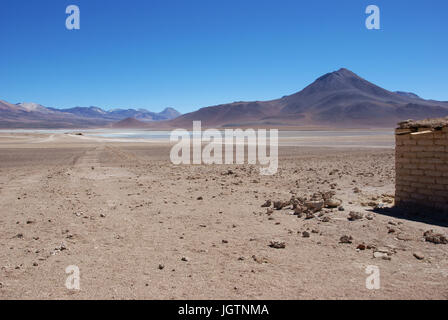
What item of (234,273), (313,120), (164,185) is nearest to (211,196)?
(164,185)

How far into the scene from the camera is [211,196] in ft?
34.0

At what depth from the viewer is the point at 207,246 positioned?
610 cm

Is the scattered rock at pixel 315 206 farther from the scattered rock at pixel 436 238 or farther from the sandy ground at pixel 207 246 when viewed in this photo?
the scattered rock at pixel 436 238

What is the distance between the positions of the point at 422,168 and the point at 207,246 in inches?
180

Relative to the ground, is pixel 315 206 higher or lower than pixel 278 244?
higher

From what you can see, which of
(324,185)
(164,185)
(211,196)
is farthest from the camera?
(164,185)

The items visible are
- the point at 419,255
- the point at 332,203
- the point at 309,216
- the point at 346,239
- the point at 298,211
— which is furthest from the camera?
the point at 332,203

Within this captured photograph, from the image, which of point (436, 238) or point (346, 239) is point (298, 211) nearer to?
point (346, 239)

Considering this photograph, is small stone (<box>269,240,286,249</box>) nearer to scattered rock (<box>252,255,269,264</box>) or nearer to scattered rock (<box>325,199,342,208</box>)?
scattered rock (<box>252,255,269,264</box>)

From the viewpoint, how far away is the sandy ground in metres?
4.48

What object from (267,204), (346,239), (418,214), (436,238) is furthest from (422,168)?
(267,204)

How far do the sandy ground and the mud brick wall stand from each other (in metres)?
0.60

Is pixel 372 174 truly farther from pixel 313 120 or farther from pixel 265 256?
pixel 313 120

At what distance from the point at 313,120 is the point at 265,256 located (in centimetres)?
16515
